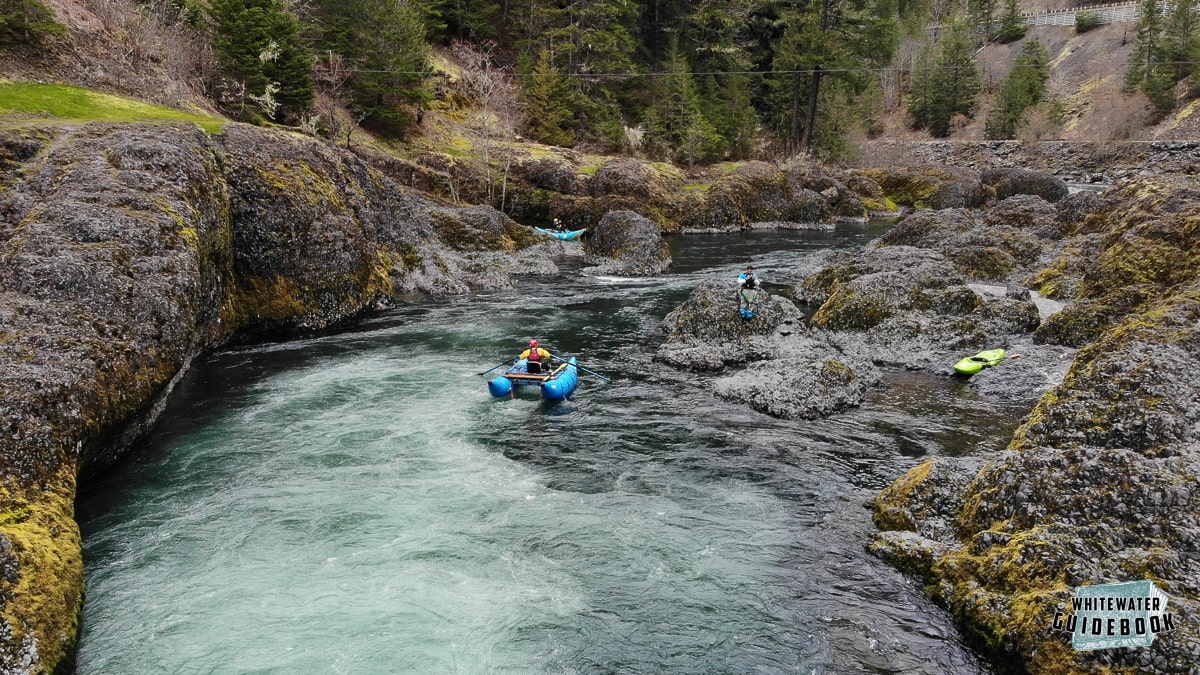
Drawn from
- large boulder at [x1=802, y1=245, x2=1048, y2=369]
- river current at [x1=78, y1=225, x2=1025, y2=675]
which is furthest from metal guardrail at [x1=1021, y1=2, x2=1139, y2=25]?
river current at [x1=78, y1=225, x2=1025, y2=675]

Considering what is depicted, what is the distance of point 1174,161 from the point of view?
189ft

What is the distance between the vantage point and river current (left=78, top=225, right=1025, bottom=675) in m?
8.16

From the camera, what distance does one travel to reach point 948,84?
84.6 meters

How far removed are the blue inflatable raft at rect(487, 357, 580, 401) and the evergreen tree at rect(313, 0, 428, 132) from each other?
31.9m

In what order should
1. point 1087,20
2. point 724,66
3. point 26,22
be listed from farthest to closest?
1. point 1087,20
2. point 724,66
3. point 26,22

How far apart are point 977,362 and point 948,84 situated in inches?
3181

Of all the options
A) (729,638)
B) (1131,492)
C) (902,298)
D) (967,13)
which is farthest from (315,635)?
(967,13)

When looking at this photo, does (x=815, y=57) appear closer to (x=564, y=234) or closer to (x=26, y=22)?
(x=564, y=234)

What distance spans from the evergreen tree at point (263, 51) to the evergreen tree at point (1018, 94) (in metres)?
70.0

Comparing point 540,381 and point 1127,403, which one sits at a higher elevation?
point 1127,403

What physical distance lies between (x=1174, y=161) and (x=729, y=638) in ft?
223

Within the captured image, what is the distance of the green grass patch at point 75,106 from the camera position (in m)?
19.4

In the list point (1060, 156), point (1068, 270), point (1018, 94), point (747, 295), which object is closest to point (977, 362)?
point (747, 295)

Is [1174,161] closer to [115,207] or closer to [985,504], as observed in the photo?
[985,504]
